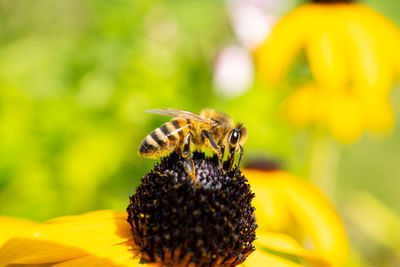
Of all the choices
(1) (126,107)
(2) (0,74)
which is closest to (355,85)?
(1) (126,107)

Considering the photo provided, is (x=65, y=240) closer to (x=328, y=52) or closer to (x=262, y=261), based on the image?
(x=262, y=261)

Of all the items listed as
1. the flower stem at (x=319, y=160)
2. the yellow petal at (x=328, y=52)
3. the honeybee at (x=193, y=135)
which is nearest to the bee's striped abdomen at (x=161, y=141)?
the honeybee at (x=193, y=135)

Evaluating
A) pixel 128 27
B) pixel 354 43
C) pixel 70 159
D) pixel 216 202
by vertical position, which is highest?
pixel 128 27

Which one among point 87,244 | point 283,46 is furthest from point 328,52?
point 87,244

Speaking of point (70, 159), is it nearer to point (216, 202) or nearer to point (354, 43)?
point (216, 202)

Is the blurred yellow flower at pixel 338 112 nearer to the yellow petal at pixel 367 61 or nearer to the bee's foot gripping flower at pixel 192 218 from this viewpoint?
the yellow petal at pixel 367 61

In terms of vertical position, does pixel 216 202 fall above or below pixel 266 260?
above

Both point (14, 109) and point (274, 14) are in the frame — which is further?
point (274, 14)

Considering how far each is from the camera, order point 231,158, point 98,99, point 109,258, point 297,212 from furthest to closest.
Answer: point 98,99 < point 297,212 < point 231,158 < point 109,258
